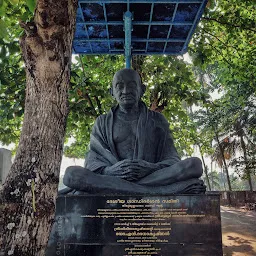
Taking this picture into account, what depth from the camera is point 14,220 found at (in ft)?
5.67

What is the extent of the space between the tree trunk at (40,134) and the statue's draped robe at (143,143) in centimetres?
249

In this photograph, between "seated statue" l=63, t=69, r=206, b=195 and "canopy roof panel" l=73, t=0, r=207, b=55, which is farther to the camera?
"canopy roof panel" l=73, t=0, r=207, b=55

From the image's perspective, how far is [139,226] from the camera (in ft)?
11.9

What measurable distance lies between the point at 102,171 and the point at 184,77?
430cm

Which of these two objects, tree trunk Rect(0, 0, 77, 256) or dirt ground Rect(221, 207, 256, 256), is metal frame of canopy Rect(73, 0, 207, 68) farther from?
dirt ground Rect(221, 207, 256, 256)

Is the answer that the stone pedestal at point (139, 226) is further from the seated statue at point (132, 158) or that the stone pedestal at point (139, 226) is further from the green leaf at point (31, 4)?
the green leaf at point (31, 4)

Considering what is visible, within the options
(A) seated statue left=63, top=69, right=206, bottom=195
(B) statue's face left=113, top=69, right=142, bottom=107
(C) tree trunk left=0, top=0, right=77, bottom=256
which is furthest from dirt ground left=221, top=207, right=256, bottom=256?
(C) tree trunk left=0, top=0, right=77, bottom=256

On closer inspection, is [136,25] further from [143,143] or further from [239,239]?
[239,239]

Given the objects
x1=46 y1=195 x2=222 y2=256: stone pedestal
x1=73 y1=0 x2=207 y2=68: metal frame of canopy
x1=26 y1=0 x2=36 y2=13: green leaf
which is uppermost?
x1=73 y1=0 x2=207 y2=68: metal frame of canopy

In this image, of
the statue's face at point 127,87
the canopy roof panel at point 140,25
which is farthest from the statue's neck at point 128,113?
the canopy roof panel at point 140,25

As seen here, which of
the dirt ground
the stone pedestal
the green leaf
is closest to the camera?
the green leaf

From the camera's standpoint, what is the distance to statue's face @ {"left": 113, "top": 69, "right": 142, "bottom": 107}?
5004 mm

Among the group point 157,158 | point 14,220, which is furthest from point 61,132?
point 157,158

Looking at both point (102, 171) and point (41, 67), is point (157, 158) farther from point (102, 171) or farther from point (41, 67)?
point (41, 67)
